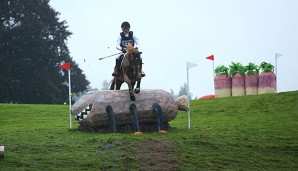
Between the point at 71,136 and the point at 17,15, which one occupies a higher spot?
the point at 17,15

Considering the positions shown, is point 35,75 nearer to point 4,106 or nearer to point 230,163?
point 4,106

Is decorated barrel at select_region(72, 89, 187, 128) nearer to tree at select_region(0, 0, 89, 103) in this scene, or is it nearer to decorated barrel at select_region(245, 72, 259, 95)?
decorated barrel at select_region(245, 72, 259, 95)

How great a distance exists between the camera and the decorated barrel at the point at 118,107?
65.9 ft

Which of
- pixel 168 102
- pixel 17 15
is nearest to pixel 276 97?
pixel 168 102

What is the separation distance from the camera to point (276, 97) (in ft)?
97.5

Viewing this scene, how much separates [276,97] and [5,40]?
97.2 feet

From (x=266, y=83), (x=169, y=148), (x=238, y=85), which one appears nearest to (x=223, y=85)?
(x=238, y=85)

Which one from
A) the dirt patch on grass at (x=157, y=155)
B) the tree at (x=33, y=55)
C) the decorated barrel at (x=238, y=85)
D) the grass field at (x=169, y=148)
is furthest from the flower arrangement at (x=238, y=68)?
the tree at (x=33, y=55)

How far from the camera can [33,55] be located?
52.8 meters

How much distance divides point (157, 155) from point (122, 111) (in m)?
4.07

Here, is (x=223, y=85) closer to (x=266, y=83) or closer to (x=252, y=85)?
(x=252, y=85)

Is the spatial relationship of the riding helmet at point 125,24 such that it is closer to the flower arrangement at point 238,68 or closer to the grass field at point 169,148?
the grass field at point 169,148

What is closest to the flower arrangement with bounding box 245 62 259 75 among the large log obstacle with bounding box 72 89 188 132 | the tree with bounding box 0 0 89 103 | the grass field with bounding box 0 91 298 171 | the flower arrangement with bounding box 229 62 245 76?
the flower arrangement with bounding box 229 62 245 76

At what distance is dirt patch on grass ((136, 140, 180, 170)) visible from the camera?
51.1 feet
